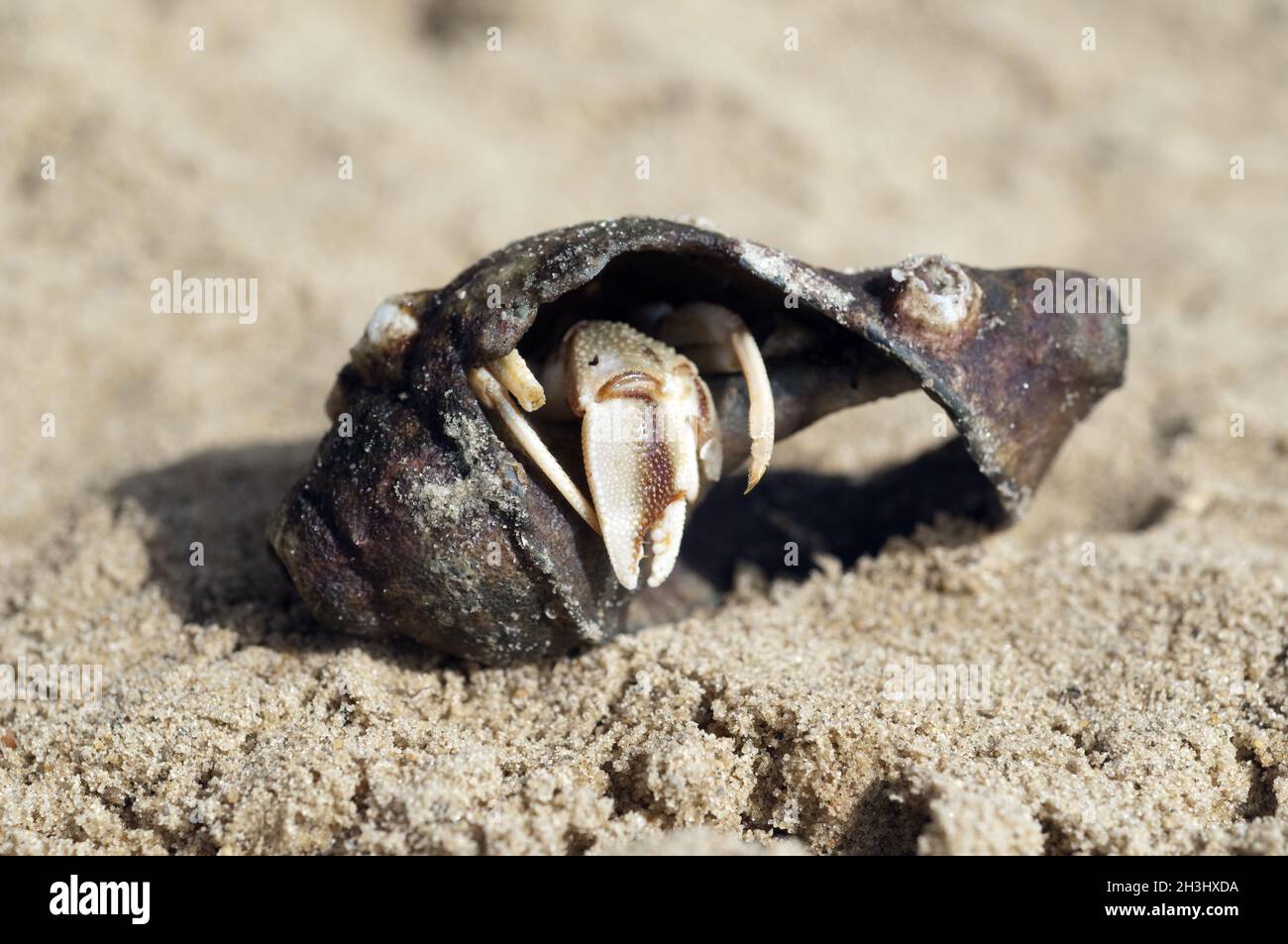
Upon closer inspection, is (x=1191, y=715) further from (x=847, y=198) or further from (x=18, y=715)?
(x=847, y=198)

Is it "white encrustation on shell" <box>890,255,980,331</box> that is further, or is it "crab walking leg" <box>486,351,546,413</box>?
"white encrustation on shell" <box>890,255,980,331</box>

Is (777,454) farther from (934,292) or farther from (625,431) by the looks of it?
(625,431)

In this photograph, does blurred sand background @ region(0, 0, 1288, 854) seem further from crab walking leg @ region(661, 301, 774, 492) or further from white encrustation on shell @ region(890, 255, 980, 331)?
white encrustation on shell @ region(890, 255, 980, 331)

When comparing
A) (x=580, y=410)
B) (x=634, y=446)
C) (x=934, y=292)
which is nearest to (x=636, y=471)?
(x=634, y=446)

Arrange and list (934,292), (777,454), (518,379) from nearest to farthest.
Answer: (518,379) → (934,292) → (777,454)

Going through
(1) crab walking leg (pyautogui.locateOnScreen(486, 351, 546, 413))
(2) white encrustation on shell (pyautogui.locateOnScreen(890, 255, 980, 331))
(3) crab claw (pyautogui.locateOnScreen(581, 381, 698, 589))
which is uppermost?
(2) white encrustation on shell (pyautogui.locateOnScreen(890, 255, 980, 331))

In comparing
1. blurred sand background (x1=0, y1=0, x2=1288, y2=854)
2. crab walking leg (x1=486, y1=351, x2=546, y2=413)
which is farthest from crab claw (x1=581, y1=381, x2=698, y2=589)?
blurred sand background (x1=0, y1=0, x2=1288, y2=854)
